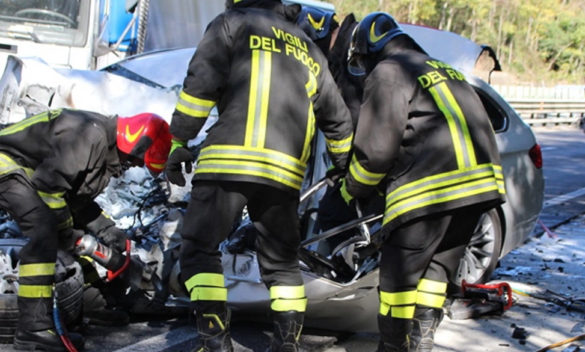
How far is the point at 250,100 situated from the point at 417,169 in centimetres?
84

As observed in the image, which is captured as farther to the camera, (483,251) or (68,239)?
(483,251)

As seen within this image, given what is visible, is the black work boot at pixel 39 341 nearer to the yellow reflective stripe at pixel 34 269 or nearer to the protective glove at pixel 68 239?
the yellow reflective stripe at pixel 34 269

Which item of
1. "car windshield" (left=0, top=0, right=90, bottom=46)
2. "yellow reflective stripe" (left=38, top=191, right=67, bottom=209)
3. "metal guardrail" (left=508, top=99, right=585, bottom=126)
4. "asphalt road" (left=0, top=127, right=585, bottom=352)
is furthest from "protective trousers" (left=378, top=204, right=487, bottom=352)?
"metal guardrail" (left=508, top=99, right=585, bottom=126)

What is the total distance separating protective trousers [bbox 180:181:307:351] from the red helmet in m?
0.67

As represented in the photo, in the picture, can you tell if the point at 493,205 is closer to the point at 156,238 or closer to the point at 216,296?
the point at 216,296

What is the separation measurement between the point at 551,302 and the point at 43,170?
11.0ft

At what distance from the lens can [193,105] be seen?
340cm

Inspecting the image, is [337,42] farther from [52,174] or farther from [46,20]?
[46,20]

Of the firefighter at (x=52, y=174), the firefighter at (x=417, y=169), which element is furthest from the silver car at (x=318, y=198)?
the firefighter at (x=52, y=174)

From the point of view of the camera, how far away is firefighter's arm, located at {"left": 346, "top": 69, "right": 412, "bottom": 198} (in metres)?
3.47

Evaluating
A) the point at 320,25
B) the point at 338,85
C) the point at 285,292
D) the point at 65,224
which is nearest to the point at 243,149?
the point at 285,292

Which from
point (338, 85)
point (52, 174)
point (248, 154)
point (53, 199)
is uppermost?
point (338, 85)

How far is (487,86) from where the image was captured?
18.0ft

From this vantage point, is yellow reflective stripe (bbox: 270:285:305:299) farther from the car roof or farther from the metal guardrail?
the metal guardrail
